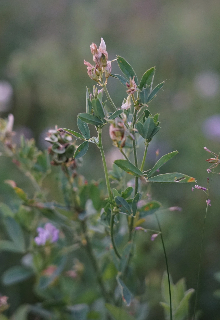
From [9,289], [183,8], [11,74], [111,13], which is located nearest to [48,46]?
[11,74]

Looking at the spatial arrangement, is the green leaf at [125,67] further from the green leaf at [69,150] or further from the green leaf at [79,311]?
the green leaf at [79,311]

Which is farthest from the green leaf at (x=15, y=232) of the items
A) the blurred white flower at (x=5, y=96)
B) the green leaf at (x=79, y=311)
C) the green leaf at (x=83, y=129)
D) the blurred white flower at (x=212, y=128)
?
the blurred white flower at (x=212, y=128)

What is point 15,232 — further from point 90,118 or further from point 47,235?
point 90,118

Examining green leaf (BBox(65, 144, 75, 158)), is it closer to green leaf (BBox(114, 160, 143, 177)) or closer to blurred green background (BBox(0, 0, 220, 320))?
green leaf (BBox(114, 160, 143, 177))

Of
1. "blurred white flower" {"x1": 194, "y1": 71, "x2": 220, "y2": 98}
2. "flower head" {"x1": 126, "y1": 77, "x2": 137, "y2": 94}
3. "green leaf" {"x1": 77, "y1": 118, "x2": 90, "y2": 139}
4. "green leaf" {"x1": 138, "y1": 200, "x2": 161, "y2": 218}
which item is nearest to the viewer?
"flower head" {"x1": 126, "y1": 77, "x2": 137, "y2": 94}

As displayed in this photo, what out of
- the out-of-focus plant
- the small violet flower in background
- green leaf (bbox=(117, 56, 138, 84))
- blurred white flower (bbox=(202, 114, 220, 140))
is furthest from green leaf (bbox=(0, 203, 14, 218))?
blurred white flower (bbox=(202, 114, 220, 140))

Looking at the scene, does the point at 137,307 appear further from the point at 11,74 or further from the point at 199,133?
the point at 11,74

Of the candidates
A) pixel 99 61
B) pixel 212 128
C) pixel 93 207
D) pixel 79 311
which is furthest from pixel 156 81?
pixel 99 61
